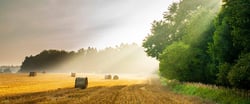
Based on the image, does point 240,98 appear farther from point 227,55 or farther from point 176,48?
point 176,48

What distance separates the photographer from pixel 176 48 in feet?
177

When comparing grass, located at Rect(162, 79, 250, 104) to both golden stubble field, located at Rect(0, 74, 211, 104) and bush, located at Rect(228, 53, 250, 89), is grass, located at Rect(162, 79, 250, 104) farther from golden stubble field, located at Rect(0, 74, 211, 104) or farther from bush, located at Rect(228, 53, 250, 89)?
golden stubble field, located at Rect(0, 74, 211, 104)

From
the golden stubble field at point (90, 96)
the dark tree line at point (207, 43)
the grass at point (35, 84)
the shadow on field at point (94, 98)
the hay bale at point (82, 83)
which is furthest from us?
the hay bale at point (82, 83)

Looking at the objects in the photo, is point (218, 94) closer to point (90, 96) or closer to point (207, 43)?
point (90, 96)

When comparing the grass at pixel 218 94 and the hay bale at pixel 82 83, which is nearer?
the grass at pixel 218 94

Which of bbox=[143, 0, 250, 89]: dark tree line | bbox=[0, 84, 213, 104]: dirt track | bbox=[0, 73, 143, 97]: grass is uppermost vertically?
bbox=[143, 0, 250, 89]: dark tree line

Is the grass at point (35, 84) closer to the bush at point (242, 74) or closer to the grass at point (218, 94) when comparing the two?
the grass at point (218, 94)

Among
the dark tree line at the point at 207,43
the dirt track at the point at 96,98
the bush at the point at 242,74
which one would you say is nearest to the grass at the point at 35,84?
the dirt track at the point at 96,98

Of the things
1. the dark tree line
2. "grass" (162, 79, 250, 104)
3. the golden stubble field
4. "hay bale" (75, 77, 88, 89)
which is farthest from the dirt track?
"hay bale" (75, 77, 88, 89)

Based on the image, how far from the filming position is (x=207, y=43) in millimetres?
48031

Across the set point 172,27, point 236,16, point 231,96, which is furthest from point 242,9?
point 172,27

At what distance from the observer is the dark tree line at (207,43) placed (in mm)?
29531

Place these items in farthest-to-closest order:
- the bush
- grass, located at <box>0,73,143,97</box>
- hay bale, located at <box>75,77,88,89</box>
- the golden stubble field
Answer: hay bale, located at <box>75,77,88,89</box>, grass, located at <box>0,73,143,97</box>, the golden stubble field, the bush

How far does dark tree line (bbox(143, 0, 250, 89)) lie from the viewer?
29.5m
